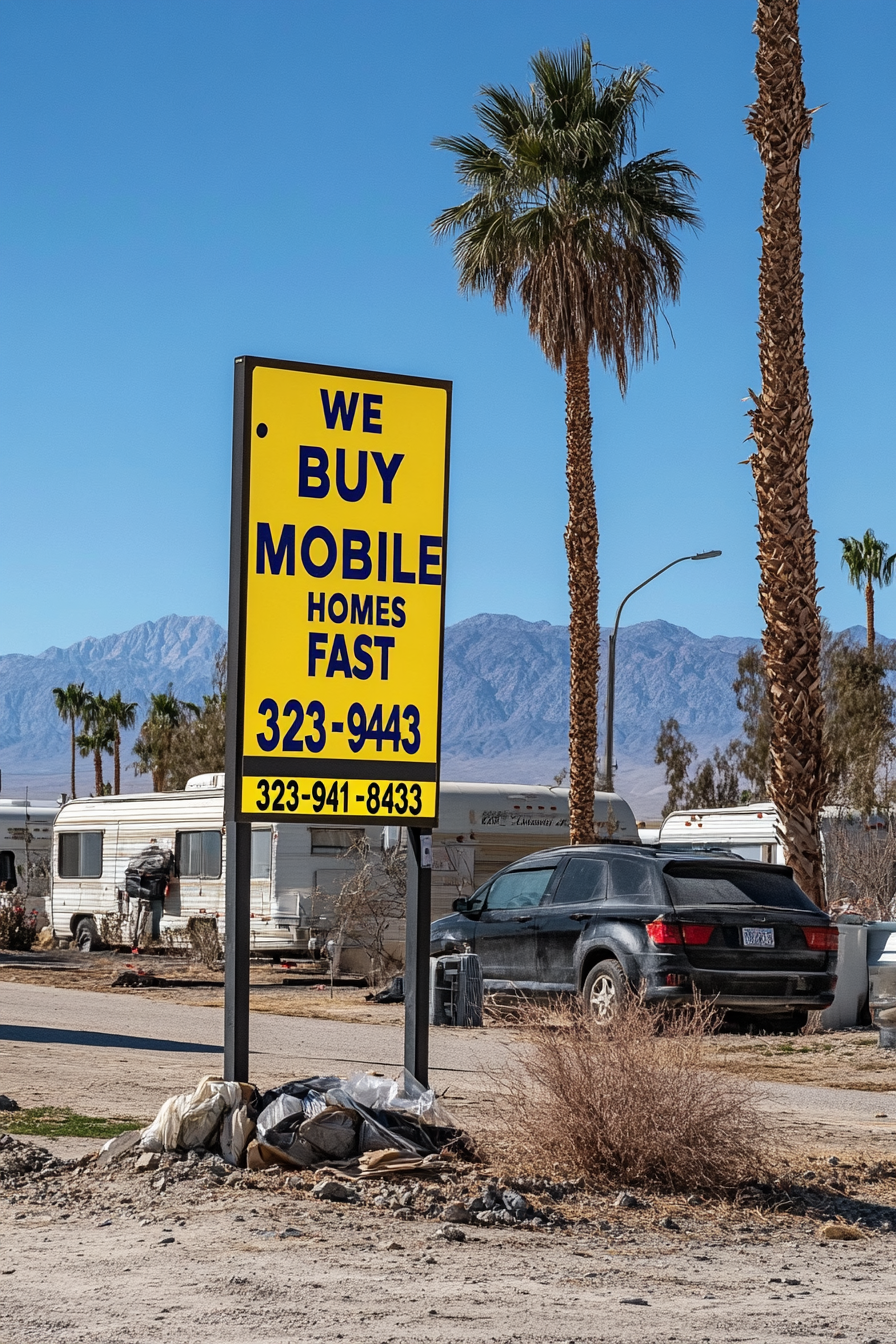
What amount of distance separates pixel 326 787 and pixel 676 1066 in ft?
6.72

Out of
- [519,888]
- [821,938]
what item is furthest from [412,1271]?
[519,888]

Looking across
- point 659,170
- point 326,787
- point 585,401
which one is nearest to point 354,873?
point 585,401

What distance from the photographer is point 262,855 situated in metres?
22.1

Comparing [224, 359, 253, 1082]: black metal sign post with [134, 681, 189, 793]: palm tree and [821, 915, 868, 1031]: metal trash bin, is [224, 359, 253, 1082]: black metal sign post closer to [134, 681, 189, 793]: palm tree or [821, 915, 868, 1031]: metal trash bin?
[821, 915, 868, 1031]: metal trash bin

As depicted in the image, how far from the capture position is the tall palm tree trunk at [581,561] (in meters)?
24.0

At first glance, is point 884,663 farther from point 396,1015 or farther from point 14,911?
point 396,1015

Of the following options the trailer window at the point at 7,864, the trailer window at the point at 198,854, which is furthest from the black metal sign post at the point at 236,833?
the trailer window at the point at 7,864

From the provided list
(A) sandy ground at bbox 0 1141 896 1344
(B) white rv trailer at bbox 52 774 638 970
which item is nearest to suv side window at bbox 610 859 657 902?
(B) white rv trailer at bbox 52 774 638 970

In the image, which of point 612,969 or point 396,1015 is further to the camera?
point 396,1015

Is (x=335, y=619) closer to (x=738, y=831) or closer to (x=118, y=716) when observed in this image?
(x=738, y=831)

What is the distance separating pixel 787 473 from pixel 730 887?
197 inches

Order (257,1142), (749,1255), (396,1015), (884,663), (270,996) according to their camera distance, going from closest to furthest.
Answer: (749,1255) → (257,1142) → (396,1015) → (270,996) → (884,663)

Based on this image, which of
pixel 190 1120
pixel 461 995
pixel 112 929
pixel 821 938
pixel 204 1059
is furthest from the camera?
pixel 112 929

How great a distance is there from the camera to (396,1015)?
1641 cm
